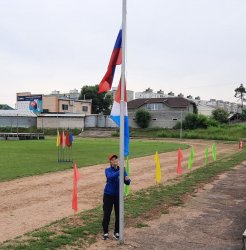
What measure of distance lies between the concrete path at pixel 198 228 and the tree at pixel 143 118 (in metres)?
62.4

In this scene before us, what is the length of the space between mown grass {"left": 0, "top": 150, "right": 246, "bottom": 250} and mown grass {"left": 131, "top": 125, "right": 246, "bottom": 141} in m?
46.7

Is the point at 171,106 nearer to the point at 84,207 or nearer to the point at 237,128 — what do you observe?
the point at 237,128

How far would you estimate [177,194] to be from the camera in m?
13.4

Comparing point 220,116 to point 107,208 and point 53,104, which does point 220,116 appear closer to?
point 53,104

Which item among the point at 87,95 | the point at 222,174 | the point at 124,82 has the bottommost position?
the point at 222,174

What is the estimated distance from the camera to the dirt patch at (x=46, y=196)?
9367 mm

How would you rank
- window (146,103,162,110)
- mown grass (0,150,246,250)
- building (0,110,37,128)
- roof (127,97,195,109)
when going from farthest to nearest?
1. building (0,110,37,128)
2. window (146,103,162,110)
3. roof (127,97,195,109)
4. mown grass (0,150,246,250)

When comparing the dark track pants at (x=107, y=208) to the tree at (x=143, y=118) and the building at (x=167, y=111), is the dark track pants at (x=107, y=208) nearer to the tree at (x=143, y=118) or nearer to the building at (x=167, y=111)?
the building at (x=167, y=111)

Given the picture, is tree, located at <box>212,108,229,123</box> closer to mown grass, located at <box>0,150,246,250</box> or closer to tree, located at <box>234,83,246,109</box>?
tree, located at <box>234,83,246,109</box>

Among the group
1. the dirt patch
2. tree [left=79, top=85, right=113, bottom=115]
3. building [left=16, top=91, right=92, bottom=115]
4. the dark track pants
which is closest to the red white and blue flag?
the dark track pants

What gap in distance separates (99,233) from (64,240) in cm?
95

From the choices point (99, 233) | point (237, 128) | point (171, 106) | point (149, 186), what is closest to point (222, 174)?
point (149, 186)

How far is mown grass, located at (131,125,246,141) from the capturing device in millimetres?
60919

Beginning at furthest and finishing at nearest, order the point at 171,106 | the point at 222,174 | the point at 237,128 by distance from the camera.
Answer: the point at 171,106 < the point at 237,128 < the point at 222,174
